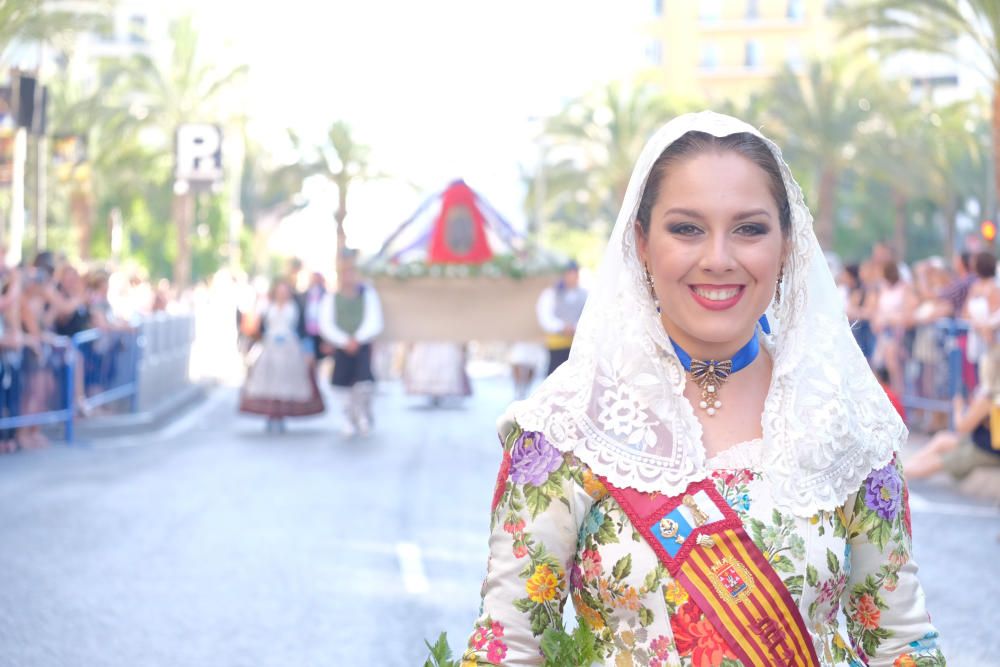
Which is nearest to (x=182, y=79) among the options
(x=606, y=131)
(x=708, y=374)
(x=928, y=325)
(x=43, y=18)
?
(x=606, y=131)

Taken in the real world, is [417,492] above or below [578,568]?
below

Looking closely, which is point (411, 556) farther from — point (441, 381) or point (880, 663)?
point (441, 381)

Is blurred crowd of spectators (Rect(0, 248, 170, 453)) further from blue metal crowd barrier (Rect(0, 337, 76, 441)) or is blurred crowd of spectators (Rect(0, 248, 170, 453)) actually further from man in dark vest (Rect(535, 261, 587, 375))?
man in dark vest (Rect(535, 261, 587, 375))

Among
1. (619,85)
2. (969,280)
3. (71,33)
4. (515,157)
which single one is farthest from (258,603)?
(515,157)

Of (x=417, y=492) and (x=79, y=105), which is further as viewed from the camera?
(x=79, y=105)

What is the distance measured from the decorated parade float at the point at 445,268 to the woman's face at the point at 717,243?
628 inches

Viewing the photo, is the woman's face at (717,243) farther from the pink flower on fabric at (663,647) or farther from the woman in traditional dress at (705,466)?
the pink flower on fabric at (663,647)

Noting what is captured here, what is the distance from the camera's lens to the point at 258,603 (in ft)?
26.3

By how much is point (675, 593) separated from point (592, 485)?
22 cm

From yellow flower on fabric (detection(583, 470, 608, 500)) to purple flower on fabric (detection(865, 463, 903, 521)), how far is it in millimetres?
447

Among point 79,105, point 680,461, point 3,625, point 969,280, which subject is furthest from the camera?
point 79,105

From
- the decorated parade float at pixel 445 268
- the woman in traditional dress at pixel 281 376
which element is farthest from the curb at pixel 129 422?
the decorated parade float at pixel 445 268

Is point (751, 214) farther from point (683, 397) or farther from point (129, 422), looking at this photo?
point (129, 422)

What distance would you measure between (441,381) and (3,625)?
15.5 m
